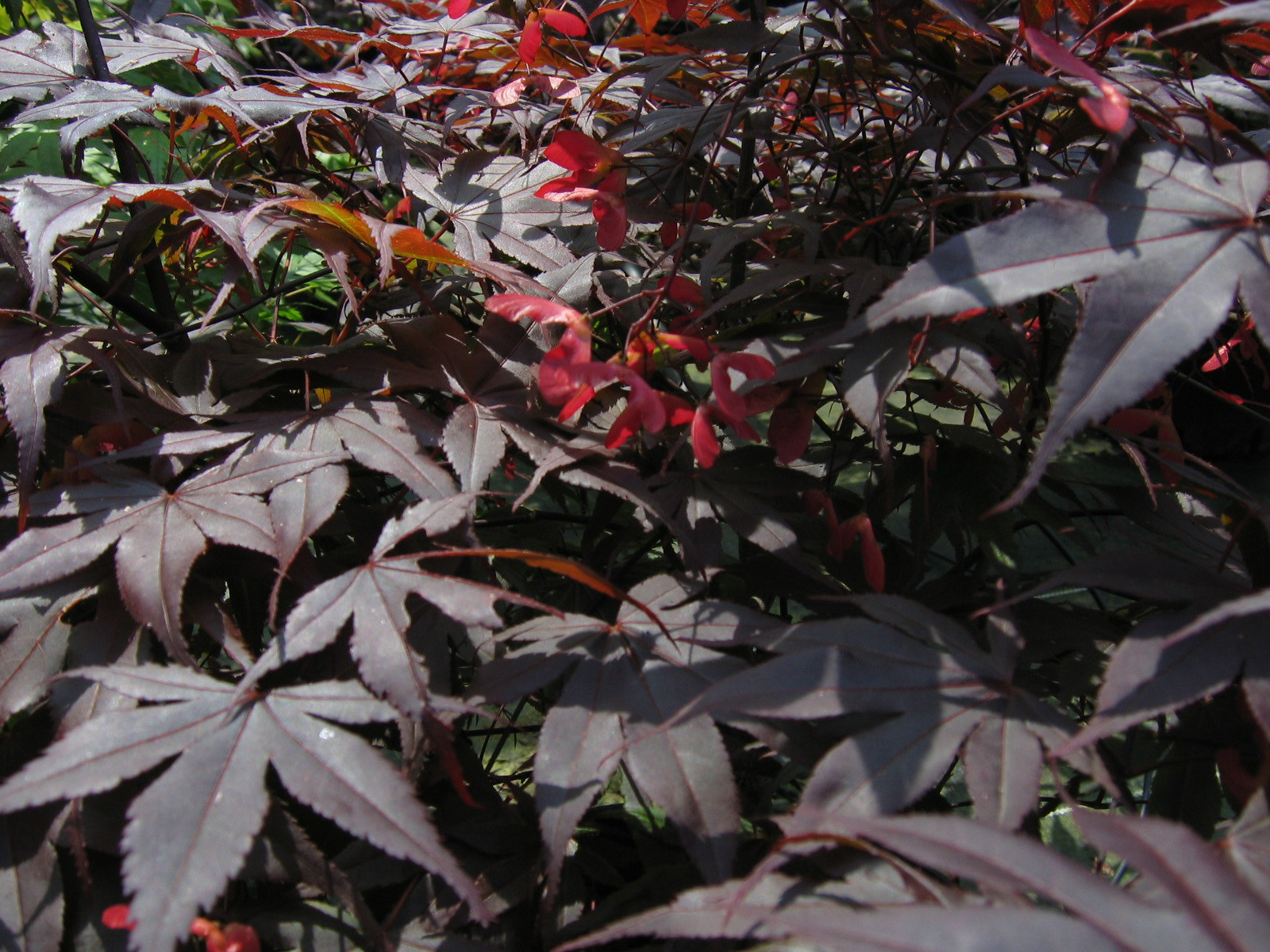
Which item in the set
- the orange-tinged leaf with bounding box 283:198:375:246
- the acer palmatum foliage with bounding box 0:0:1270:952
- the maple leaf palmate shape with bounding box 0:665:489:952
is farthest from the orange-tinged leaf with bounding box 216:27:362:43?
the maple leaf palmate shape with bounding box 0:665:489:952

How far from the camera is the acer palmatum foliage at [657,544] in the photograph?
43 cm

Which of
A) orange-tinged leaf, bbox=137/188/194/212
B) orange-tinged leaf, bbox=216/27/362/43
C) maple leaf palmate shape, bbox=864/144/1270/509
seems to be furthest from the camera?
orange-tinged leaf, bbox=216/27/362/43

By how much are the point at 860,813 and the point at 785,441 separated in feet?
1.04

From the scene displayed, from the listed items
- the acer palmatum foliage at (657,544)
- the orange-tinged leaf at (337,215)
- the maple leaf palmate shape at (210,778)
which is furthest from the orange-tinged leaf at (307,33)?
the maple leaf palmate shape at (210,778)

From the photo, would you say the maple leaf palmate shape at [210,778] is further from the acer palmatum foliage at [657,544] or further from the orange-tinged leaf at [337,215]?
the orange-tinged leaf at [337,215]

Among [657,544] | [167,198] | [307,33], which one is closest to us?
[167,198]

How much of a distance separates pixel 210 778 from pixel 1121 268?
0.59 metres

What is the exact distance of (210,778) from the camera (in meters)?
0.47

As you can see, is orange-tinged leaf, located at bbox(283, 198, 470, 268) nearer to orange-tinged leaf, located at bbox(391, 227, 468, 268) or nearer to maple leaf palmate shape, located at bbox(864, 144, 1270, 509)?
orange-tinged leaf, located at bbox(391, 227, 468, 268)

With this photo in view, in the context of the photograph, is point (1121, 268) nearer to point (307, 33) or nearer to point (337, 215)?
point (337, 215)

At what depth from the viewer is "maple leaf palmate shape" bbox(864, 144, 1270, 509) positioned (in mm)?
414

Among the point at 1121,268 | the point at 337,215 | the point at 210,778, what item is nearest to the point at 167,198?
the point at 337,215

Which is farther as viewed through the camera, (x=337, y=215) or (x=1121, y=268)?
(x=337, y=215)

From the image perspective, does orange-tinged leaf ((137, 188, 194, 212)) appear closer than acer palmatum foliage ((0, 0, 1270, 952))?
No
